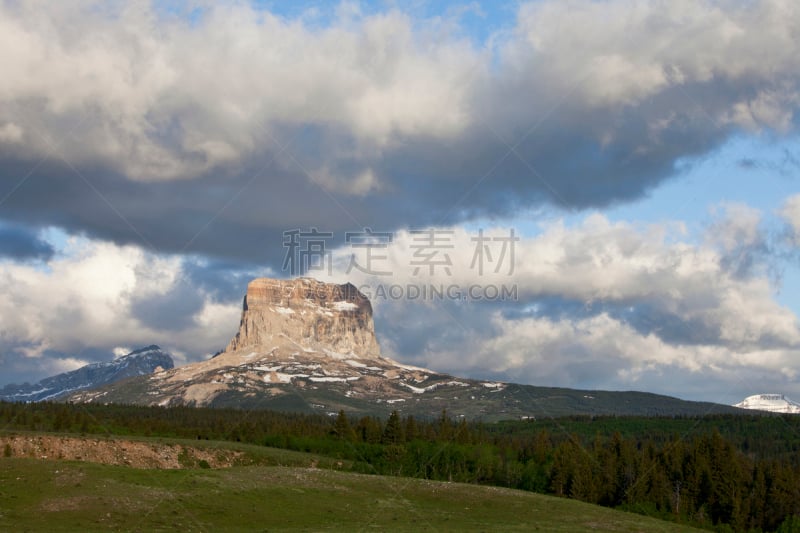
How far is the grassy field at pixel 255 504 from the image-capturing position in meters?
55.3

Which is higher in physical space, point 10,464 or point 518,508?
point 10,464

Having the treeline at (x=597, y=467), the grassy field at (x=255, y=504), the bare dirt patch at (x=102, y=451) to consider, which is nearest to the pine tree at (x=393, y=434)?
the treeline at (x=597, y=467)

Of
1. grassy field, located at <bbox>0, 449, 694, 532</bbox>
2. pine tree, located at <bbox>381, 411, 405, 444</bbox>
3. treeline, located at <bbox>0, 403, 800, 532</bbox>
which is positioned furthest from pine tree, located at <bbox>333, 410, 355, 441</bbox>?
grassy field, located at <bbox>0, 449, 694, 532</bbox>

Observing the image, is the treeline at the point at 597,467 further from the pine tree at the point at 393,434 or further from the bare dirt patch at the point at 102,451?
the bare dirt patch at the point at 102,451

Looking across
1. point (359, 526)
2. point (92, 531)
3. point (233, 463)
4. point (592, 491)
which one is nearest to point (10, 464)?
point (92, 531)

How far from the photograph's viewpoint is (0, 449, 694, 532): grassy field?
5528 cm

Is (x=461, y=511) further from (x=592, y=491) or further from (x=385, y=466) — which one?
(x=385, y=466)

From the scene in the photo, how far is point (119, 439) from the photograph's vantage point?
12200 cm

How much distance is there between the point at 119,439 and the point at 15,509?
230 feet

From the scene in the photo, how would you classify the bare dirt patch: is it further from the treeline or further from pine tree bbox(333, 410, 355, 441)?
pine tree bbox(333, 410, 355, 441)

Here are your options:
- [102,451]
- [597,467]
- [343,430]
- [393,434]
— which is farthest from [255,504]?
[343,430]

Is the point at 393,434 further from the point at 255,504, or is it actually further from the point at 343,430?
the point at 255,504

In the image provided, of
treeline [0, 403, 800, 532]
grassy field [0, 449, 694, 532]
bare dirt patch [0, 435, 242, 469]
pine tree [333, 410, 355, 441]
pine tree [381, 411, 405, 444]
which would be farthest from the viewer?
pine tree [333, 410, 355, 441]

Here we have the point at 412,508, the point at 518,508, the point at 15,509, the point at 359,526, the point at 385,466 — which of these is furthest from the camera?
the point at 385,466
